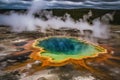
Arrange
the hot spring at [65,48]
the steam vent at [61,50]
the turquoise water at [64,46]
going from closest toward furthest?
the steam vent at [61,50], the hot spring at [65,48], the turquoise water at [64,46]

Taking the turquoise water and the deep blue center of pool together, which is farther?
the deep blue center of pool

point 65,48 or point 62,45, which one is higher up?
point 62,45

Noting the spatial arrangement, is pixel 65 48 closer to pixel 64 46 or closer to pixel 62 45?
pixel 64 46

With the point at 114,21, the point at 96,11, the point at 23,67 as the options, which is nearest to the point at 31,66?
the point at 23,67

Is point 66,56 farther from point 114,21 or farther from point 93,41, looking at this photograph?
point 114,21

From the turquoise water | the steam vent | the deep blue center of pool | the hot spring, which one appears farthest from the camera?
the deep blue center of pool

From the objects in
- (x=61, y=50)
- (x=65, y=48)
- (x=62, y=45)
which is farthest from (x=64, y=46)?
(x=61, y=50)

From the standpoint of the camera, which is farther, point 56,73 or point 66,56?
point 66,56

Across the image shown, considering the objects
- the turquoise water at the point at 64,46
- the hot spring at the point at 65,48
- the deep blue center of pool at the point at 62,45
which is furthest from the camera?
the deep blue center of pool at the point at 62,45
